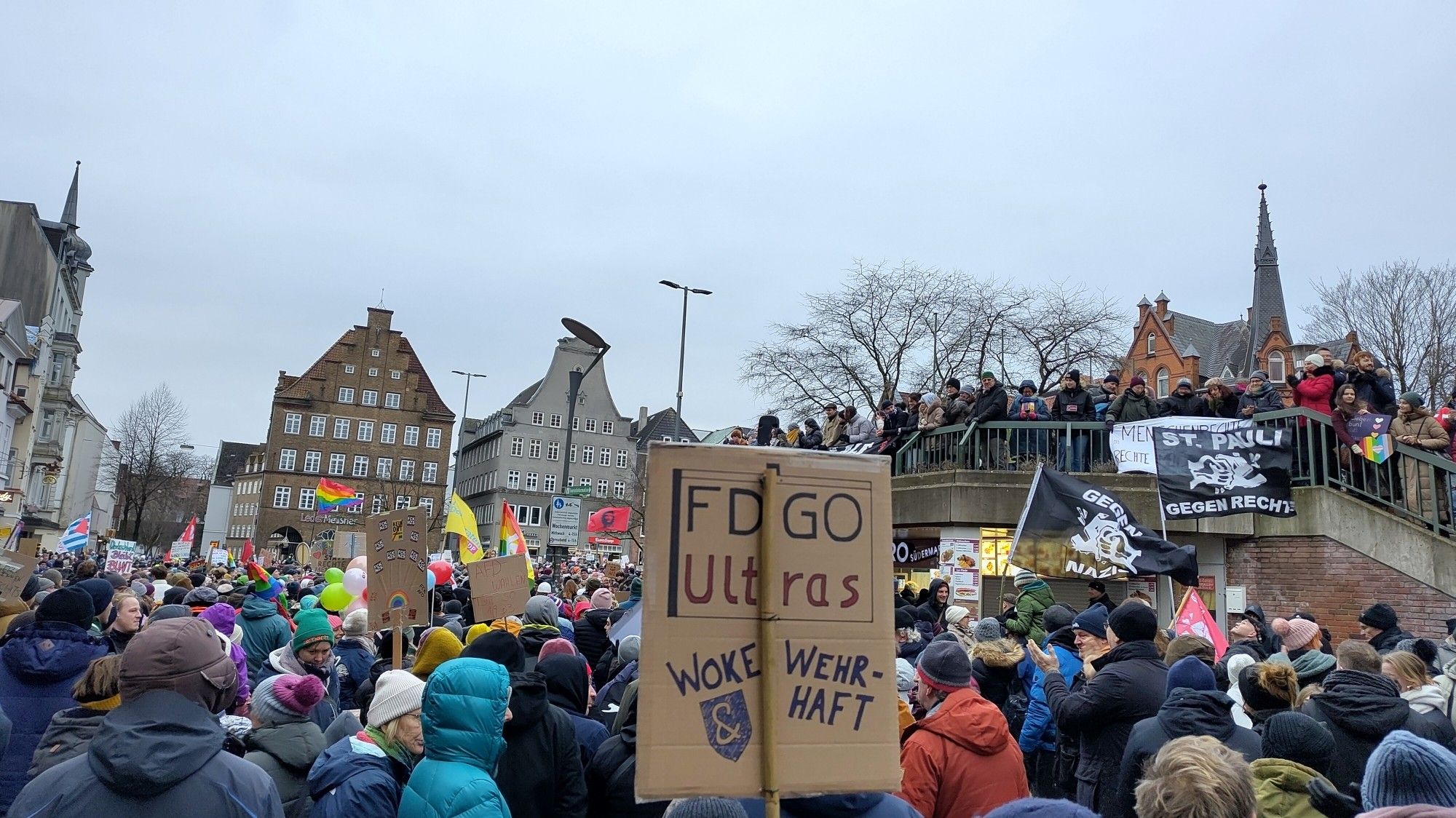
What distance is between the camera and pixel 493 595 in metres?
9.70

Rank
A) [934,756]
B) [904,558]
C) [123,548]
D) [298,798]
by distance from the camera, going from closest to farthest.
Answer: [298,798] < [934,756] < [904,558] < [123,548]

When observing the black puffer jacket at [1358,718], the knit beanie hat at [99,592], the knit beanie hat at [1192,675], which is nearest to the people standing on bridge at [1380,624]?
the black puffer jacket at [1358,718]

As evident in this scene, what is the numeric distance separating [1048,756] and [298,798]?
500 cm

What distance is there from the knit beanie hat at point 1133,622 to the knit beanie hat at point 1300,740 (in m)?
1.38

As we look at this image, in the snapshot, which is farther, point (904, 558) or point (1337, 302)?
point (1337, 302)

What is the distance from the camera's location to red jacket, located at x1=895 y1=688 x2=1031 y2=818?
172 inches

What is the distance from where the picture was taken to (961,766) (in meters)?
4.42

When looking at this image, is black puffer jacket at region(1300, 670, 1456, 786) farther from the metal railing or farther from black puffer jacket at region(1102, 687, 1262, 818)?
the metal railing

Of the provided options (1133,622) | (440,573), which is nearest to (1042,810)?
(1133,622)

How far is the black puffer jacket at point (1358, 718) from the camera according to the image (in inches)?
185

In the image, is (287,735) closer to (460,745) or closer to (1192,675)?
(460,745)

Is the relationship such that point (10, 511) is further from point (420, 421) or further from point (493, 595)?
point (493, 595)

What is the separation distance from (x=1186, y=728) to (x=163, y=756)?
13.3ft

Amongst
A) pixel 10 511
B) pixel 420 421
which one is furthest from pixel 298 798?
pixel 420 421
